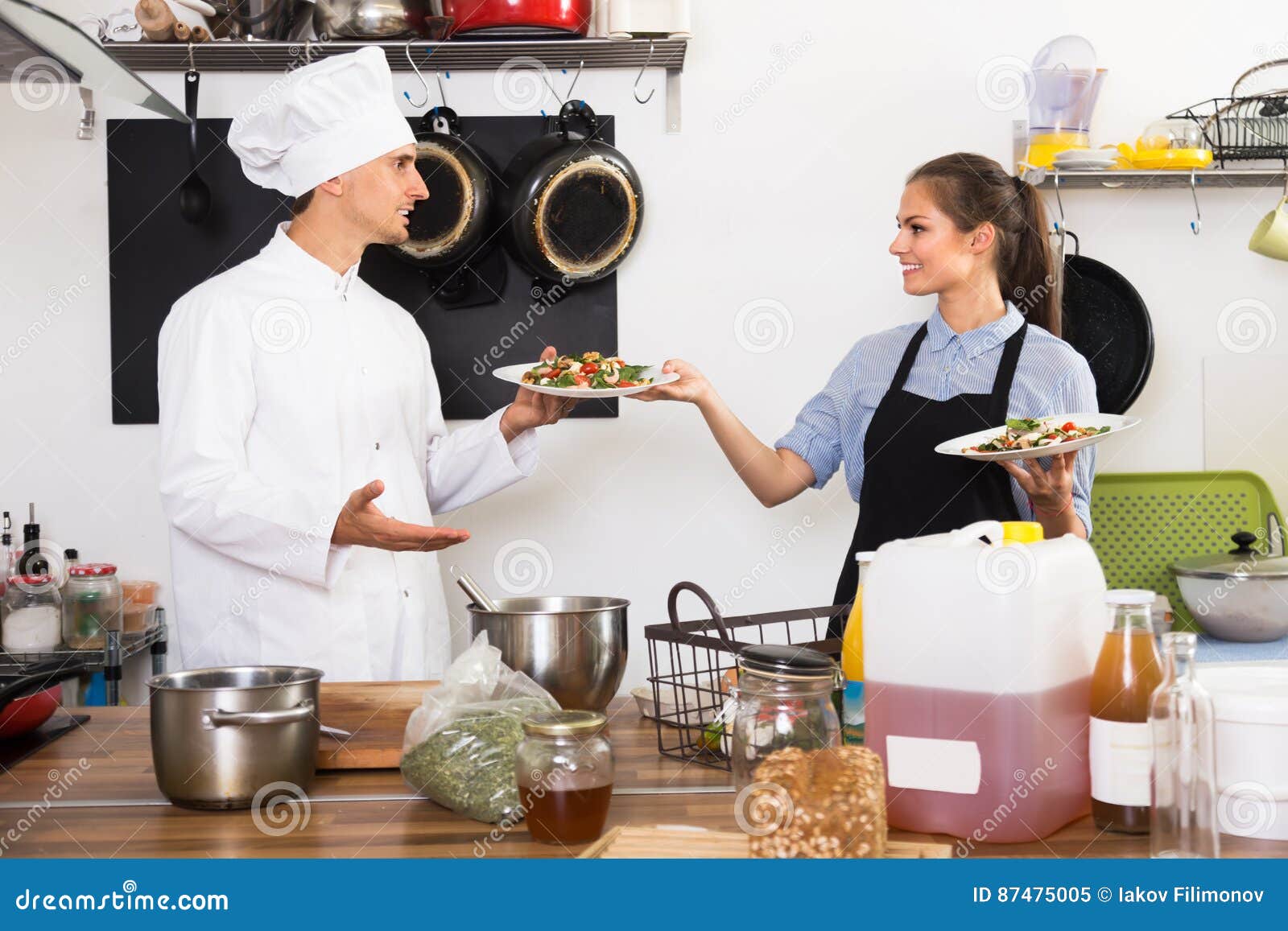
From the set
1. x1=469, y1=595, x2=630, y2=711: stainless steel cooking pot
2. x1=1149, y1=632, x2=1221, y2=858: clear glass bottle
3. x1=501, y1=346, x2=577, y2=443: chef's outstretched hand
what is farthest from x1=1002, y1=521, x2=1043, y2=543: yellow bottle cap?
x1=501, y1=346, x2=577, y2=443: chef's outstretched hand

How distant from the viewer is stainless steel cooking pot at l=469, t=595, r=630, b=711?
52.6 inches

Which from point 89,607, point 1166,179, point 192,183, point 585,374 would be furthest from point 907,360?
point 89,607

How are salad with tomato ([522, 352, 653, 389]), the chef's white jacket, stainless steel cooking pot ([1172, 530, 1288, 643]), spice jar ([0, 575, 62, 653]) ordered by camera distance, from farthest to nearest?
spice jar ([0, 575, 62, 653]), stainless steel cooking pot ([1172, 530, 1288, 643]), salad with tomato ([522, 352, 653, 389]), the chef's white jacket

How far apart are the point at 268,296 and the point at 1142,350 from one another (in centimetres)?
183

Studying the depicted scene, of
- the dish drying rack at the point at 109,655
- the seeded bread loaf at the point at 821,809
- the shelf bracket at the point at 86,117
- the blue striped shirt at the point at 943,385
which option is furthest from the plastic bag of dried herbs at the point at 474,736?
the shelf bracket at the point at 86,117

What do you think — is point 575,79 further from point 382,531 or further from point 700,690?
point 700,690

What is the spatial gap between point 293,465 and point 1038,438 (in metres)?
1.25

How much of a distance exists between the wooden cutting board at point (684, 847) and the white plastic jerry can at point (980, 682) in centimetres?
6

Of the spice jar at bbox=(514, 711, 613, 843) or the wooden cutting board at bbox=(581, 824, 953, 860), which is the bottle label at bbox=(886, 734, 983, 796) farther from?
the spice jar at bbox=(514, 711, 613, 843)

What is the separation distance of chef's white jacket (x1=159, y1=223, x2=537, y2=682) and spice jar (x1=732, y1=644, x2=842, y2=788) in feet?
3.29

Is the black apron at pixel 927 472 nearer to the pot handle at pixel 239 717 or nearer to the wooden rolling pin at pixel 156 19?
the pot handle at pixel 239 717

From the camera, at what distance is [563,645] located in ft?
4.39
